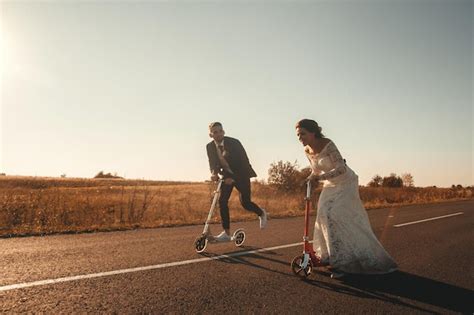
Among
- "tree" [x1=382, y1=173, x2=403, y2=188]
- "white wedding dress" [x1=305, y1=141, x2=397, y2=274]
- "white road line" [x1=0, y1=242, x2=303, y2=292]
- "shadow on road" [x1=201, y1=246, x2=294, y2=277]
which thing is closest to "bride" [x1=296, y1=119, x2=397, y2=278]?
"white wedding dress" [x1=305, y1=141, x2=397, y2=274]

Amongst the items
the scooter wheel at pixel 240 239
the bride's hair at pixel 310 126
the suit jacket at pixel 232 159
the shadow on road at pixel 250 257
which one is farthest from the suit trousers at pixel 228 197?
the bride's hair at pixel 310 126

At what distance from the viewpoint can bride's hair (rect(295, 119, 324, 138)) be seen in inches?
207

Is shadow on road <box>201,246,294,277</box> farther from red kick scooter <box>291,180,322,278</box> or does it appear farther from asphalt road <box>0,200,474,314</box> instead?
red kick scooter <box>291,180,322,278</box>

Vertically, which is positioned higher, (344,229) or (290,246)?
(344,229)

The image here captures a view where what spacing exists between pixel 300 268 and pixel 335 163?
1.55 meters

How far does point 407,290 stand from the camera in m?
4.48

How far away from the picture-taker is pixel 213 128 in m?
6.88

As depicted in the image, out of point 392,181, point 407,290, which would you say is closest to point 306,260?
point 407,290

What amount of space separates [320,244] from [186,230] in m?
4.65

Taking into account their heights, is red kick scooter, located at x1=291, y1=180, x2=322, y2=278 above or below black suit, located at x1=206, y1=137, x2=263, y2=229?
below

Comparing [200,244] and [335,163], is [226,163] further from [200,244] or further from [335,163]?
[335,163]

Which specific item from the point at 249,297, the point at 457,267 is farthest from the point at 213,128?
the point at 457,267

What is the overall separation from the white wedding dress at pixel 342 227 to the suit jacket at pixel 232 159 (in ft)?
6.84

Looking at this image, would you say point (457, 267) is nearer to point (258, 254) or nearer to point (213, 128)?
point (258, 254)
